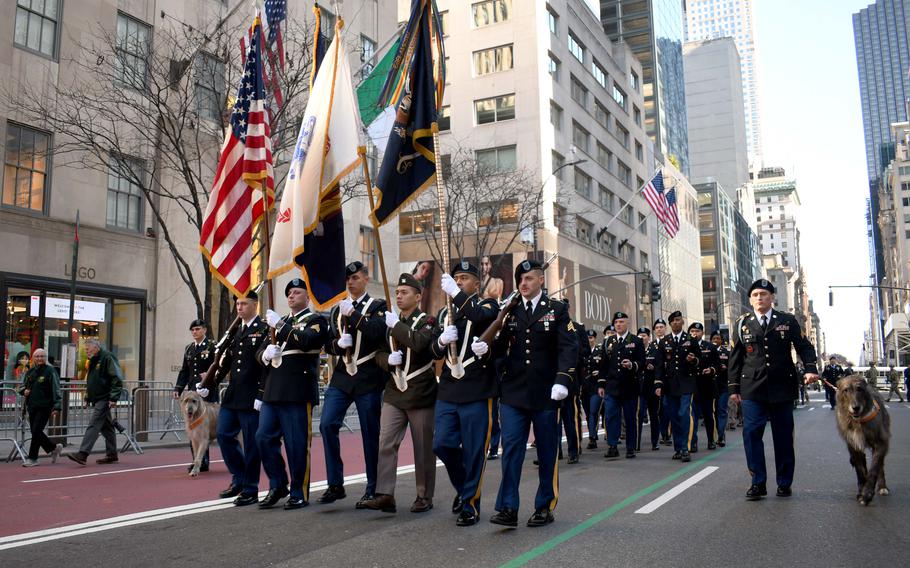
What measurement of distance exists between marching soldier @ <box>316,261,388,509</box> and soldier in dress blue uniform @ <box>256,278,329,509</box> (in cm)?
20

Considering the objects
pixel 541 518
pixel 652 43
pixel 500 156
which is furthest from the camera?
pixel 652 43

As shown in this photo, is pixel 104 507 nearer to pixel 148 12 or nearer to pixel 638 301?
pixel 148 12

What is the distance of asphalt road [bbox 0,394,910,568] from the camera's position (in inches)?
220

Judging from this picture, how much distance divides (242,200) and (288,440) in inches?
135

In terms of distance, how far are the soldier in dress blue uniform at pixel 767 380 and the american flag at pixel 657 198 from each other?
30.5 m

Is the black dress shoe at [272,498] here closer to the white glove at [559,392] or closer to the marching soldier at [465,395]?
the marching soldier at [465,395]

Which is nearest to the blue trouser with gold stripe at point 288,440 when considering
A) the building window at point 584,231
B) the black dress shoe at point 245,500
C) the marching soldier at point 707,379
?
the black dress shoe at point 245,500

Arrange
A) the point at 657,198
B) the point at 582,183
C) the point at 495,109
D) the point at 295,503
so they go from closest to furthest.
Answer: the point at 295,503
the point at 657,198
the point at 495,109
the point at 582,183

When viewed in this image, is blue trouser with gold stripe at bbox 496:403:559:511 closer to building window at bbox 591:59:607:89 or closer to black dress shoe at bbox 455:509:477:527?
black dress shoe at bbox 455:509:477:527

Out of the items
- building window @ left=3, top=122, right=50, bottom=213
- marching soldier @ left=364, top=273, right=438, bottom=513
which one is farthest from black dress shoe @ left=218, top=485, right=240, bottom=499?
building window @ left=3, top=122, right=50, bottom=213

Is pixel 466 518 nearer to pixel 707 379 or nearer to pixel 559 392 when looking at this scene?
pixel 559 392

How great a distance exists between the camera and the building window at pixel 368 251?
33.1 metres

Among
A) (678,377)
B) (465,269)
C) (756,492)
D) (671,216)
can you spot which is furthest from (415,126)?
(671,216)

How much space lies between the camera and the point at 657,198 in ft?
Answer: 127
